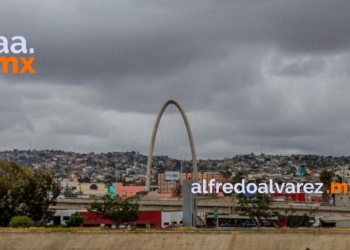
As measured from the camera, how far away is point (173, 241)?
81.7m

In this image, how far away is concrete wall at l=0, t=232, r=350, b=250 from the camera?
7831 centimetres

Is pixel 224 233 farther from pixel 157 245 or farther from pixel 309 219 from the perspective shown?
pixel 309 219

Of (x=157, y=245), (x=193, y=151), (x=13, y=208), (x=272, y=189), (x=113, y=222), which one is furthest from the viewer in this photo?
(x=193, y=151)

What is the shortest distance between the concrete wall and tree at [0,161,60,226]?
3458 cm

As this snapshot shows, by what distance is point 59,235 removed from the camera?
3396 inches

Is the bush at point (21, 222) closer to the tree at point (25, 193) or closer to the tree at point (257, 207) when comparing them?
the tree at point (25, 193)

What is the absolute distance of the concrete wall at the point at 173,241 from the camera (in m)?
78.3

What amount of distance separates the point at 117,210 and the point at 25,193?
14.8 metres

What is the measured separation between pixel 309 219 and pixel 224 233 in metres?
46.3

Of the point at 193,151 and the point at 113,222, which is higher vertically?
the point at 193,151

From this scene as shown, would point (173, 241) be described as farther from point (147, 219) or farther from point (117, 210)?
point (147, 219)

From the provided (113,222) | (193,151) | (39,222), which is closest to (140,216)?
(113,222)

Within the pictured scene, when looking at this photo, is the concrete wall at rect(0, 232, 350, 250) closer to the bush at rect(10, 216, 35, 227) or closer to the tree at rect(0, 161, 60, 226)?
the bush at rect(10, 216, 35, 227)

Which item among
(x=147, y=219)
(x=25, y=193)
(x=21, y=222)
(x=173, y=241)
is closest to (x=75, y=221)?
(x=25, y=193)
